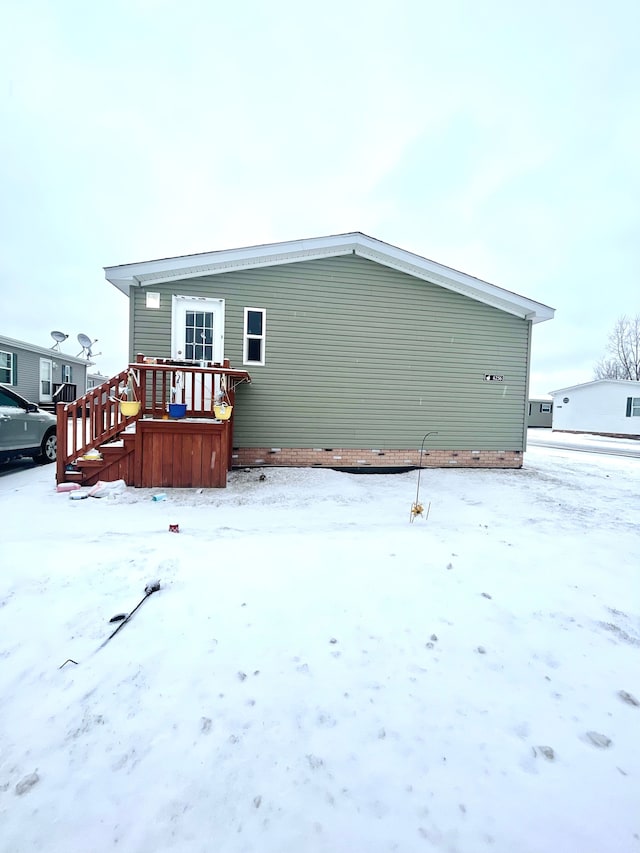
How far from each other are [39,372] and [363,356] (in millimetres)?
17187

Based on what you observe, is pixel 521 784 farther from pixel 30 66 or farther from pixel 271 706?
pixel 30 66

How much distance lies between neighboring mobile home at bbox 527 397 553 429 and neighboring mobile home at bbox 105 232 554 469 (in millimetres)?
26188

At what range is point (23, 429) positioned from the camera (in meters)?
6.60

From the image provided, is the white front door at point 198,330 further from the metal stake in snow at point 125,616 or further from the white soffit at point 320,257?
the metal stake in snow at point 125,616

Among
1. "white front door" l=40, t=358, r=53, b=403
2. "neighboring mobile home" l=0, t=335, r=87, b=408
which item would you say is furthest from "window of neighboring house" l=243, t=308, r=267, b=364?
"white front door" l=40, t=358, r=53, b=403

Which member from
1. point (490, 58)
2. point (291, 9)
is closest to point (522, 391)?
point (490, 58)

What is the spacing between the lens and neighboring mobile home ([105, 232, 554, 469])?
706cm

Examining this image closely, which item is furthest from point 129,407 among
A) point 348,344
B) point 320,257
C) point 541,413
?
point 541,413

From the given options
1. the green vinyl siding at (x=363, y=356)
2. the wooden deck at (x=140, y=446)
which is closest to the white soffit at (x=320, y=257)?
the green vinyl siding at (x=363, y=356)

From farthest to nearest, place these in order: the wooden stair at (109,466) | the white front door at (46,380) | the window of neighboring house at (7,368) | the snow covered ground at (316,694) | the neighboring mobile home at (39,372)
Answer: the white front door at (46,380) → the neighboring mobile home at (39,372) → the window of neighboring house at (7,368) → the wooden stair at (109,466) → the snow covered ground at (316,694)

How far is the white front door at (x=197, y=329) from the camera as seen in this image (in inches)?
277

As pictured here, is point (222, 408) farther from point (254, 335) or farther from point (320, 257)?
point (320, 257)

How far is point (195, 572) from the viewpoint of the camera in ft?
9.12

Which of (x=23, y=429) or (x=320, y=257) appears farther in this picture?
(x=320, y=257)
